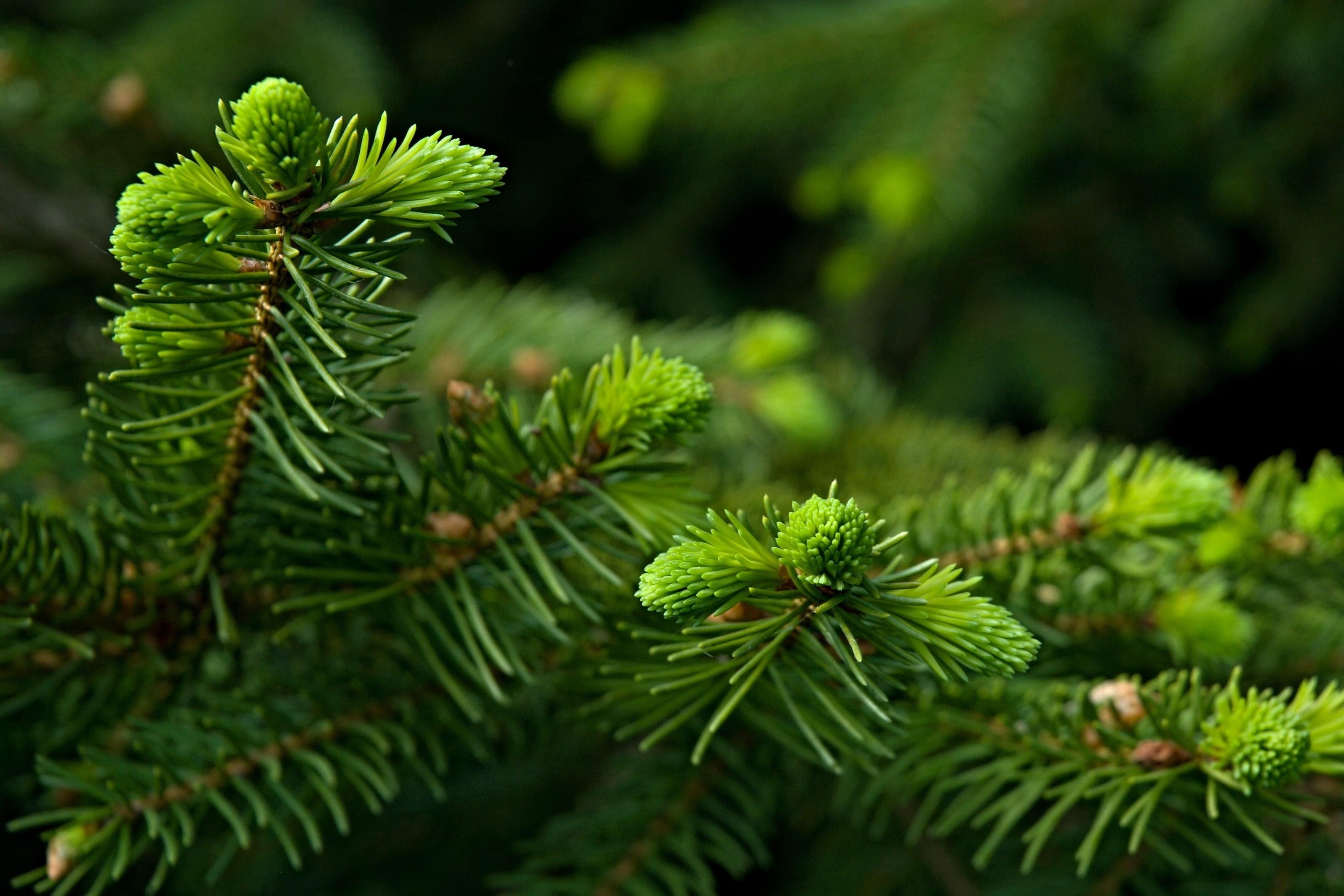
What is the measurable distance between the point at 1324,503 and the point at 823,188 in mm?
969

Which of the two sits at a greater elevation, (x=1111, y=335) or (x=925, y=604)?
(x=1111, y=335)

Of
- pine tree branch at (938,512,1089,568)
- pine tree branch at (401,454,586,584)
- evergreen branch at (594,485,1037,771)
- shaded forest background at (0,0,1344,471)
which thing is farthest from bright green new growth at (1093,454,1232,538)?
shaded forest background at (0,0,1344,471)

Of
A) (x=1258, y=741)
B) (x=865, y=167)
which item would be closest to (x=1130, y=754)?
(x=1258, y=741)

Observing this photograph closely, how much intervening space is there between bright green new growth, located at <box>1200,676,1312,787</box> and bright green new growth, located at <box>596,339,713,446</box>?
0.85 ft

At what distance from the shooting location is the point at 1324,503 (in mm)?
515

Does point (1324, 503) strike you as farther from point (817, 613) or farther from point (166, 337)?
point (166, 337)

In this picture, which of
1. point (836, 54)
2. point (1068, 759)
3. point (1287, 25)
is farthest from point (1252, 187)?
point (1068, 759)

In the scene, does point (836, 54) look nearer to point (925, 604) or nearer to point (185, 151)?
point (185, 151)

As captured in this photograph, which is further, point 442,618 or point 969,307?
point 969,307

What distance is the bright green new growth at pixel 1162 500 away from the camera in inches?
18.8

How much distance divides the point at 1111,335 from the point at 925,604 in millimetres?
1735

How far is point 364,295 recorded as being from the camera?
45 centimetres

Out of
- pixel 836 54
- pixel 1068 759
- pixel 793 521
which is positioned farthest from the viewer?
pixel 836 54

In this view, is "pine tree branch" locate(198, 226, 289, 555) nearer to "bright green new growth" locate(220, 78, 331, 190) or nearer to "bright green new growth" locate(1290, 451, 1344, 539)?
"bright green new growth" locate(220, 78, 331, 190)
